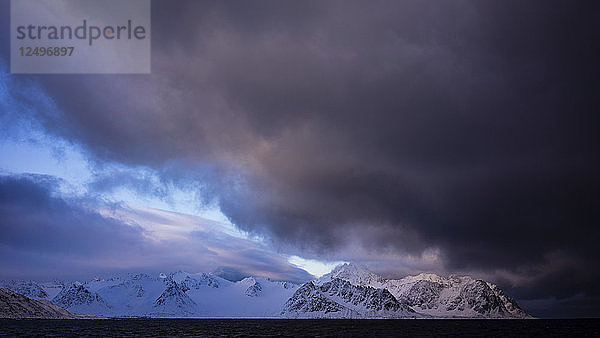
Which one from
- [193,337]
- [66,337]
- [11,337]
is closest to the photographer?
[11,337]

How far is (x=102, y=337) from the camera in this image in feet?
639

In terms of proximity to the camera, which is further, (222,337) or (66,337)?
(222,337)

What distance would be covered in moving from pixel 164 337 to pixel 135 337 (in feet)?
44.7

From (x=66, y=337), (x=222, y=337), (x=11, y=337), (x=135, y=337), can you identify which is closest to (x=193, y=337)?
(x=222, y=337)

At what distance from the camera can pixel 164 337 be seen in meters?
197

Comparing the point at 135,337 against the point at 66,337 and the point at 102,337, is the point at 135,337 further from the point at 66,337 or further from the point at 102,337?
the point at 66,337

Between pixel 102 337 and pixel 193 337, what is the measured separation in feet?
128

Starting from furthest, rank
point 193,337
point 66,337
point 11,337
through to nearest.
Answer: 1. point 193,337
2. point 66,337
3. point 11,337

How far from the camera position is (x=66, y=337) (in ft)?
593

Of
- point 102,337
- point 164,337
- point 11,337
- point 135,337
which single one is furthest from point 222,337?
point 11,337

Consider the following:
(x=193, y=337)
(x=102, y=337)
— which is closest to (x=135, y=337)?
(x=102, y=337)

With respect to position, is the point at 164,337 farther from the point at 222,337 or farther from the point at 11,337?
the point at 11,337

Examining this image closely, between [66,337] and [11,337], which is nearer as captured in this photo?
[11,337]

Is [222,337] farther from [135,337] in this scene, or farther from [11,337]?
[11,337]
